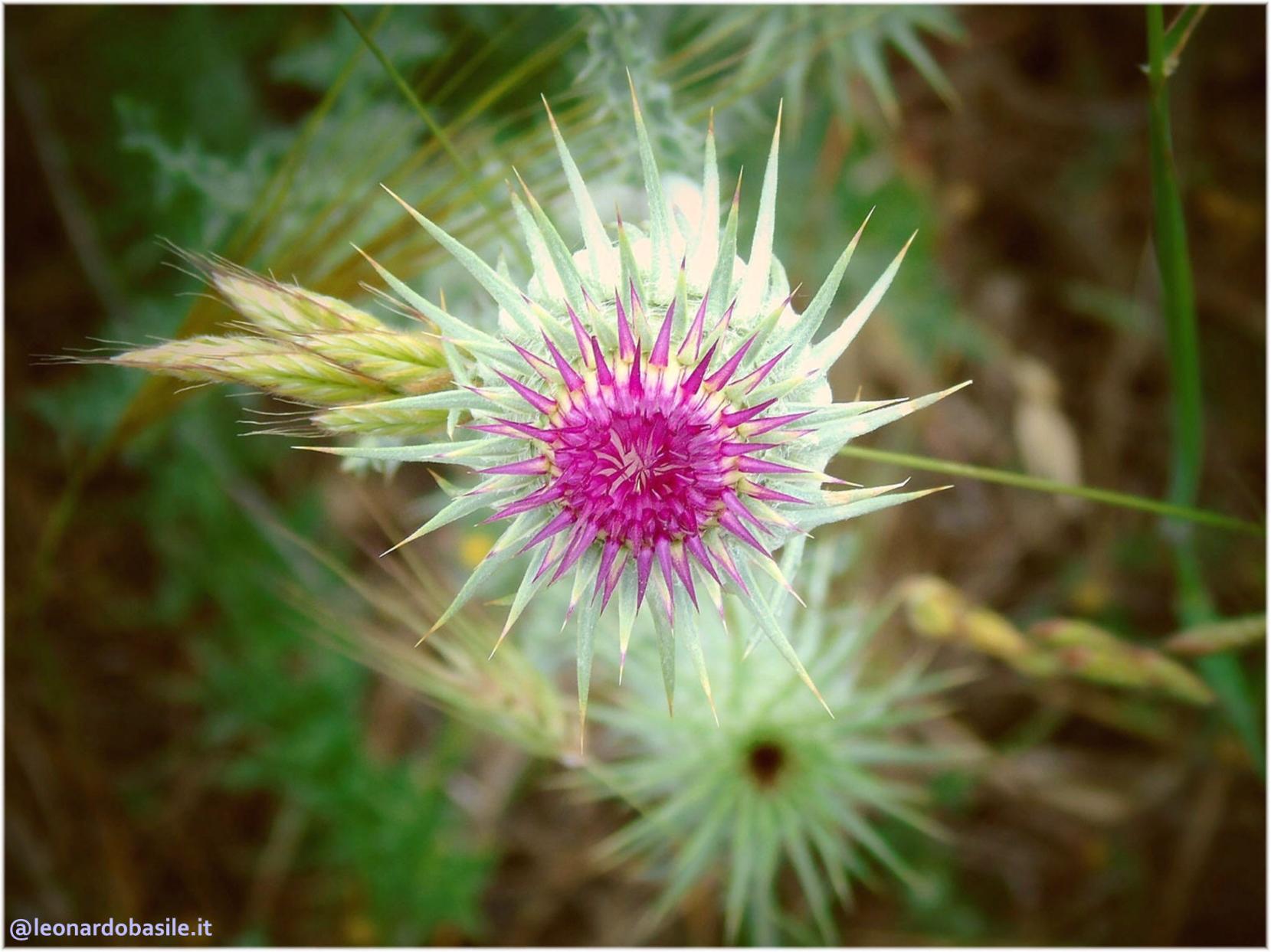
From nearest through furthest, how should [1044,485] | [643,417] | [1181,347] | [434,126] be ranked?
1. [643,417]
2. [434,126]
3. [1044,485]
4. [1181,347]

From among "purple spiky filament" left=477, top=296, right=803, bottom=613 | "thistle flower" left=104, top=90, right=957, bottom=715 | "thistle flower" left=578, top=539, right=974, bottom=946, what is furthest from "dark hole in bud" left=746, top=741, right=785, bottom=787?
"purple spiky filament" left=477, top=296, right=803, bottom=613

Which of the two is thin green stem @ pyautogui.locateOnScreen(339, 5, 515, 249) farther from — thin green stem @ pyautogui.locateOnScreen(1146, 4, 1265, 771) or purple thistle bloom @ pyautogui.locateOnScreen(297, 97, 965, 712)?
thin green stem @ pyautogui.locateOnScreen(1146, 4, 1265, 771)

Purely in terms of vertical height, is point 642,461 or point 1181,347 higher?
point 1181,347

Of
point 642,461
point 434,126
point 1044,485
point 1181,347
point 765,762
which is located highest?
point 434,126

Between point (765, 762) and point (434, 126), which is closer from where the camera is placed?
point (434, 126)

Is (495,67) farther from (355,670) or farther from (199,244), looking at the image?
(355,670)

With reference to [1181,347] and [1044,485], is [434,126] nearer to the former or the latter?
[1044,485]

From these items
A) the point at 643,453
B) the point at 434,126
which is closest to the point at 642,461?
the point at 643,453
